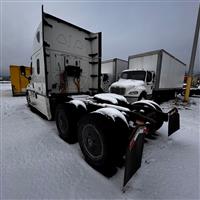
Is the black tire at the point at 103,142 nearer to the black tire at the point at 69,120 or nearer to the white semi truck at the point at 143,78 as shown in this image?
the black tire at the point at 69,120

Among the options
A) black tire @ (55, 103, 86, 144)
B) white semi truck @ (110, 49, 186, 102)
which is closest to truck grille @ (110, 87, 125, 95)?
white semi truck @ (110, 49, 186, 102)

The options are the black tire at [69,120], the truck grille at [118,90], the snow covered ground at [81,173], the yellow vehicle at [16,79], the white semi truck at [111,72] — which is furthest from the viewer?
the yellow vehicle at [16,79]

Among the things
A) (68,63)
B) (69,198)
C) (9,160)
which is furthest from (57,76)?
(69,198)

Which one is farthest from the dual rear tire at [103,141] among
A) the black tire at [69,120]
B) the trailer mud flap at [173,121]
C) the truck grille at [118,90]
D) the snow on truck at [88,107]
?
the truck grille at [118,90]

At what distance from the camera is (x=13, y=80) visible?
11070mm

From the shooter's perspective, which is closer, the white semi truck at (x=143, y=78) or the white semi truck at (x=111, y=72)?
the white semi truck at (x=143, y=78)

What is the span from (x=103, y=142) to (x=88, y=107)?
48.9 inches

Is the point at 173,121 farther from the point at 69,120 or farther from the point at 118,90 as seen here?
the point at 118,90

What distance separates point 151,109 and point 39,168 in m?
2.59

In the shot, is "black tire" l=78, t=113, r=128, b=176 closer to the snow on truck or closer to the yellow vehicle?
the snow on truck

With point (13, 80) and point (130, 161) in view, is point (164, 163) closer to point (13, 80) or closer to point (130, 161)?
point (130, 161)

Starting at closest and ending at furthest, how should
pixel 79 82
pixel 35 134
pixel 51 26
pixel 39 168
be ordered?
pixel 39 168
pixel 35 134
pixel 51 26
pixel 79 82

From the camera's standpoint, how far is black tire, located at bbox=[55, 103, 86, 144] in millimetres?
2736

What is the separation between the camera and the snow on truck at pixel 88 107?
1851 millimetres
